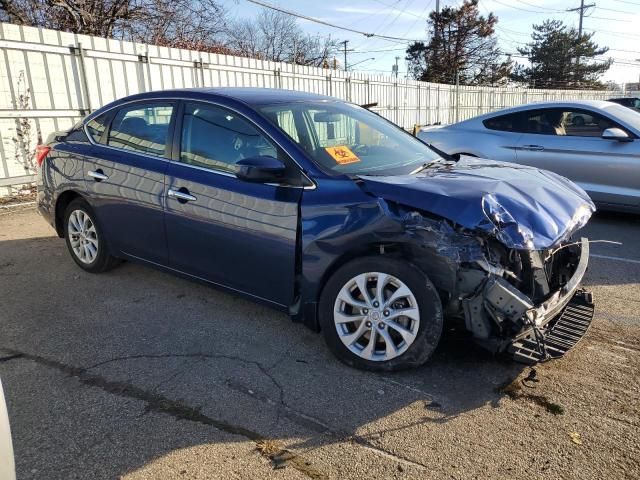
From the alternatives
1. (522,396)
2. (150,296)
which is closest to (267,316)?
(150,296)

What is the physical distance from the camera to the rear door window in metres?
4.13

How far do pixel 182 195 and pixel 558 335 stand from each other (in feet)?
9.01

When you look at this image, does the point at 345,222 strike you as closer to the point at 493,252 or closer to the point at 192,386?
the point at 493,252

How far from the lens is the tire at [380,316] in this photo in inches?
116

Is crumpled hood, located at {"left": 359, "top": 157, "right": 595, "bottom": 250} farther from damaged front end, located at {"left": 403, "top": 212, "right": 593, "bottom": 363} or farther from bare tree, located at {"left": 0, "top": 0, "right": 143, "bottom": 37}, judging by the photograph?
bare tree, located at {"left": 0, "top": 0, "right": 143, "bottom": 37}

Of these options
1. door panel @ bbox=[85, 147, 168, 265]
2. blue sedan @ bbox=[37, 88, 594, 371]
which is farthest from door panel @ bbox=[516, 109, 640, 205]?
door panel @ bbox=[85, 147, 168, 265]

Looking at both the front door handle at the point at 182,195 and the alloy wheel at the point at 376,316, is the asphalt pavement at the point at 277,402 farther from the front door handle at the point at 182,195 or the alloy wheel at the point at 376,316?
the front door handle at the point at 182,195

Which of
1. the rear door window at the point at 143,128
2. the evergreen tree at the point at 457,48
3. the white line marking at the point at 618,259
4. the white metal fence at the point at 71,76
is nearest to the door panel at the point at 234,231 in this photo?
the rear door window at the point at 143,128

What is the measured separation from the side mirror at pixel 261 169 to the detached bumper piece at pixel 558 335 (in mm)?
1756

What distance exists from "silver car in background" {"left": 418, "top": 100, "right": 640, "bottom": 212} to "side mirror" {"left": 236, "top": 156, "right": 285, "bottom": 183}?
4130 mm

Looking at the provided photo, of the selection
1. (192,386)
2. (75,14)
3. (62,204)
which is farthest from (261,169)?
(75,14)

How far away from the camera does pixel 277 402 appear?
2908 mm

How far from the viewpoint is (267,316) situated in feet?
13.3

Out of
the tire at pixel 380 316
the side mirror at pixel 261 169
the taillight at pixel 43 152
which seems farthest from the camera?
the taillight at pixel 43 152
